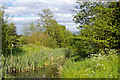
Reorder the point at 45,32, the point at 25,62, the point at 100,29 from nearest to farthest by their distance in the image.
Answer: the point at 100,29
the point at 25,62
the point at 45,32

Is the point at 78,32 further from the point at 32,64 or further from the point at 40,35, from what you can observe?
the point at 40,35

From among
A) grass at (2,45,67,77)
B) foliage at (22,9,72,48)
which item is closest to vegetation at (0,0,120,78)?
grass at (2,45,67,77)

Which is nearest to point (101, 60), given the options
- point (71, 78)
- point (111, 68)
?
point (111, 68)

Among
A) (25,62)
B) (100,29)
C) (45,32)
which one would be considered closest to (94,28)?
(100,29)

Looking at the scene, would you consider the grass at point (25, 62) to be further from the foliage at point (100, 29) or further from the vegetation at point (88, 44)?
the foliage at point (100, 29)

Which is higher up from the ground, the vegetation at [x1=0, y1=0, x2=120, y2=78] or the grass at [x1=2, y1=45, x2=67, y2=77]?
the vegetation at [x1=0, y1=0, x2=120, y2=78]

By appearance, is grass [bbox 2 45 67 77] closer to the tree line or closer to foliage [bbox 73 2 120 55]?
the tree line

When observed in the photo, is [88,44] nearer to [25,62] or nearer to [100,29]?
[100,29]

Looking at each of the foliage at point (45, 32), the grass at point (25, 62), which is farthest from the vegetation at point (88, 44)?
the foliage at point (45, 32)

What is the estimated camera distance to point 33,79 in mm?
9531

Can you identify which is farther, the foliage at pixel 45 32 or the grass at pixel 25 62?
the foliage at pixel 45 32

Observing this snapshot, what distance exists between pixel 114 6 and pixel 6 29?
26.9 ft

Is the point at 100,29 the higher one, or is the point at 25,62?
the point at 100,29

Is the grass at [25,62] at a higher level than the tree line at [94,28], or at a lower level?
lower
